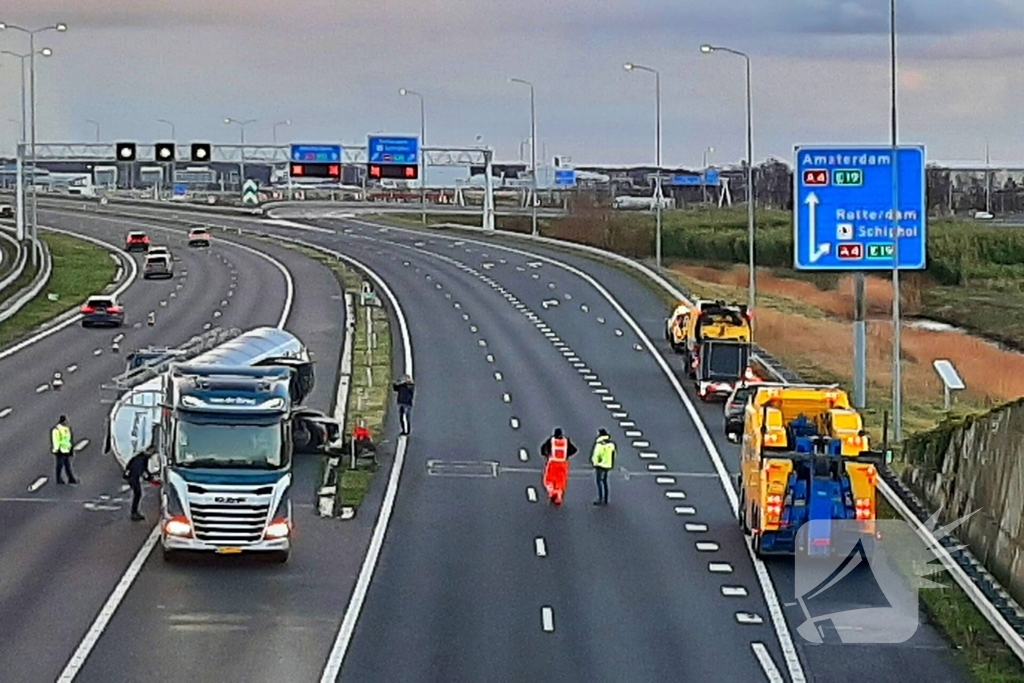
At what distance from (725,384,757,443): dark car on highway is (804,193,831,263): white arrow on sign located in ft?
12.5

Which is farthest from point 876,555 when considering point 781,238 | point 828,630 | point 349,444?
point 781,238

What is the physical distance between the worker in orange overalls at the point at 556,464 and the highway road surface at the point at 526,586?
1.44 feet

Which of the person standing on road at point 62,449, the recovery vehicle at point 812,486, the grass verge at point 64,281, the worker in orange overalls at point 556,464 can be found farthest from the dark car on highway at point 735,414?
the grass verge at point 64,281

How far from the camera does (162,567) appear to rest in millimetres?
29656

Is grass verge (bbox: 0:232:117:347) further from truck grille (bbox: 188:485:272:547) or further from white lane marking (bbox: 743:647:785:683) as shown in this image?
white lane marking (bbox: 743:647:785:683)

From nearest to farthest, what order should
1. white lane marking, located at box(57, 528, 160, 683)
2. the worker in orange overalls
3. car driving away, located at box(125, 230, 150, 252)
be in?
white lane marking, located at box(57, 528, 160, 683)
the worker in orange overalls
car driving away, located at box(125, 230, 150, 252)

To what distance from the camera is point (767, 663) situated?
2430 centimetres

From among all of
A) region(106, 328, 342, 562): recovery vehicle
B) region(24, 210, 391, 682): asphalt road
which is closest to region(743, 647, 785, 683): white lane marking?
region(24, 210, 391, 682): asphalt road

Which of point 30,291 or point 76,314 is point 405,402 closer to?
point 76,314

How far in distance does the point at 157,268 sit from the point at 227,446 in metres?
61.6

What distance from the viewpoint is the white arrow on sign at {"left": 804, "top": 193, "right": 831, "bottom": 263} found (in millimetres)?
47719

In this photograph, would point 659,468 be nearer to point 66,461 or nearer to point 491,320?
point 66,461

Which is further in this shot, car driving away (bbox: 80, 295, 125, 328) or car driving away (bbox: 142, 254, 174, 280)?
car driving away (bbox: 142, 254, 174, 280)
